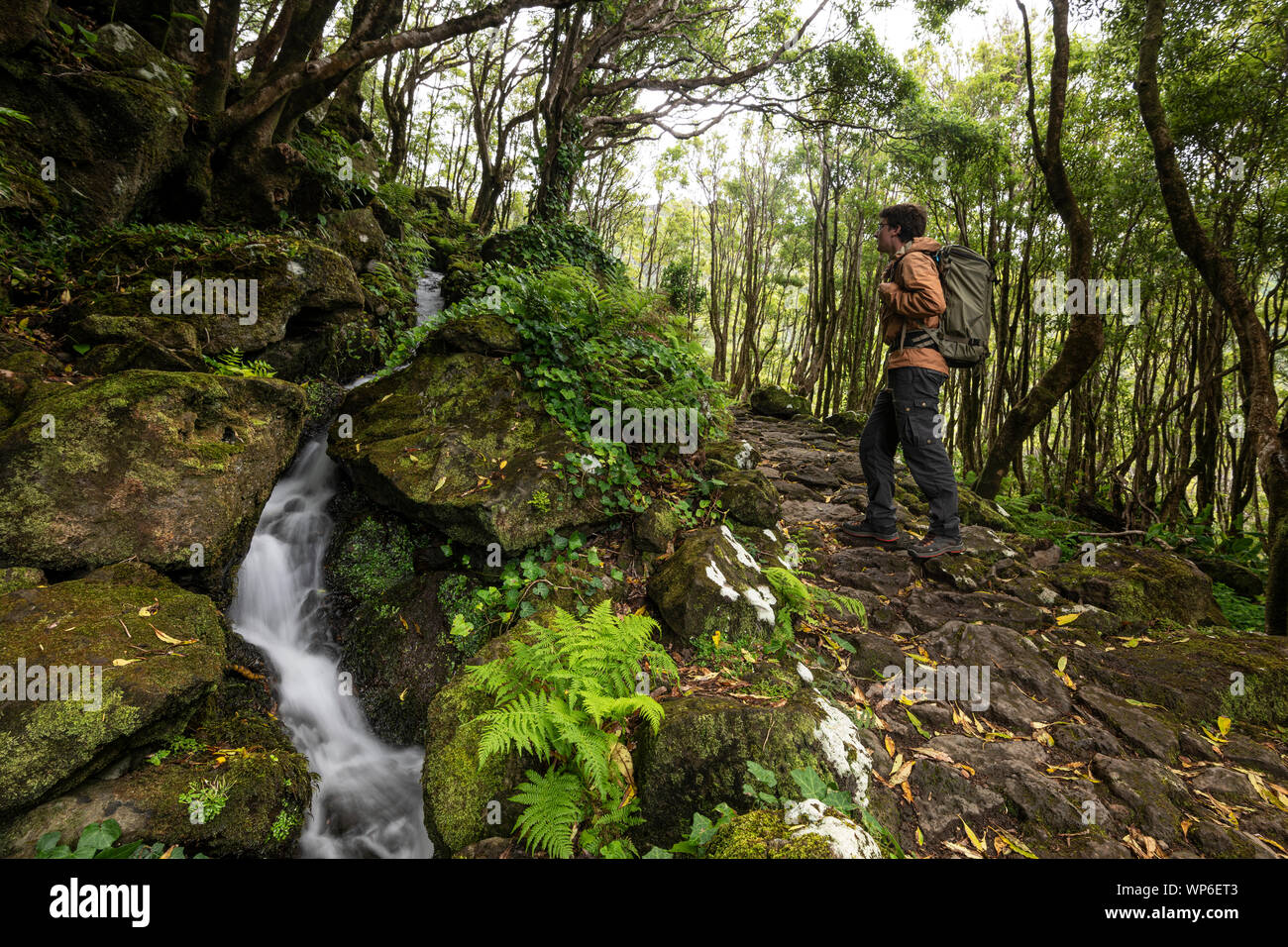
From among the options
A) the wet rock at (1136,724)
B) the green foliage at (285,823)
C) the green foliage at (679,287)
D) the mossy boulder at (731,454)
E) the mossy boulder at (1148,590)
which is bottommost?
the green foliage at (285,823)

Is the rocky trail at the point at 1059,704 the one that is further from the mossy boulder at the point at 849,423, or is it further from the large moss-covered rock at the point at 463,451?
the mossy boulder at the point at 849,423

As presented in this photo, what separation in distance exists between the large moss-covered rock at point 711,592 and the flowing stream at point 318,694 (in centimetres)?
213

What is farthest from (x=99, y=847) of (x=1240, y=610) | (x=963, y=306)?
(x=1240, y=610)

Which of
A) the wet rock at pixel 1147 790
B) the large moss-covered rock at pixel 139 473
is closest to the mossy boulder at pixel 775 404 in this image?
the wet rock at pixel 1147 790

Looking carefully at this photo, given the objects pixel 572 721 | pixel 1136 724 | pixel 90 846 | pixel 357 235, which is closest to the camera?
pixel 90 846

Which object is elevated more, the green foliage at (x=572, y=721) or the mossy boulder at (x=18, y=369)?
the mossy boulder at (x=18, y=369)

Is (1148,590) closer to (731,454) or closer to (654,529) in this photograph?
(731,454)

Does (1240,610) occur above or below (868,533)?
below

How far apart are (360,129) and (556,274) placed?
1219 centimetres

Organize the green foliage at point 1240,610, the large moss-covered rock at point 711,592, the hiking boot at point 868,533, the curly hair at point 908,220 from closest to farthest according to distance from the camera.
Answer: the large moss-covered rock at point 711,592 < the curly hair at point 908,220 < the hiking boot at point 868,533 < the green foliage at point 1240,610

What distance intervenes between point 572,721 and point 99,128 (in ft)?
26.7

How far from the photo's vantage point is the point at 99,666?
2535mm

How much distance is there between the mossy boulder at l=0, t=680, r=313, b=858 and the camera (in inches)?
87.6

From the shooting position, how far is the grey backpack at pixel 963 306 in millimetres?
4418
